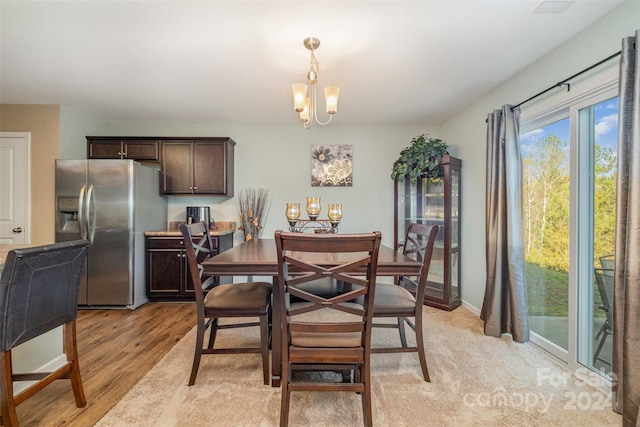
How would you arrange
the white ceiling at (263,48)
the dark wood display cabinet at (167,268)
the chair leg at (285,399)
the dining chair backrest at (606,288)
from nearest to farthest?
the chair leg at (285,399) < the white ceiling at (263,48) < the dining chair backrest at (606,288) < the dark wood display cabinet at (167,268)

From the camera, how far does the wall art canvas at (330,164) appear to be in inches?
166

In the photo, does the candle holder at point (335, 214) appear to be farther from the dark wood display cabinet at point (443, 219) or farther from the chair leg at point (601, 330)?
the chair leg at point (601, 330)

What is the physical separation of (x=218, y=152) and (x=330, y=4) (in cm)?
262

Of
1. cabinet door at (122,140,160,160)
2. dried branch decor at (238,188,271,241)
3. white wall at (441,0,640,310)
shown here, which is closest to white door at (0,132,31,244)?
cabinet door at (122,140,160,160)

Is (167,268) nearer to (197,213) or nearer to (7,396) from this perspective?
(197,213)

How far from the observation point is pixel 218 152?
3.88 m

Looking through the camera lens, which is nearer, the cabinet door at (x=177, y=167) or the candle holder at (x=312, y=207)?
the candle holder at (x=312, y=207)

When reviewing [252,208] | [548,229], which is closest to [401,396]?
[548,229]

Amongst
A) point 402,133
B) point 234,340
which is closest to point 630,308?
point 234,340

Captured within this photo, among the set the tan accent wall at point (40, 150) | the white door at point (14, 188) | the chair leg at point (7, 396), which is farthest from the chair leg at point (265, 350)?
the white door at point (14, 188)

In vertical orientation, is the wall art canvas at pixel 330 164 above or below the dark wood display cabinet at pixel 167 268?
above

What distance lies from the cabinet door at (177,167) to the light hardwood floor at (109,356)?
5.00ft

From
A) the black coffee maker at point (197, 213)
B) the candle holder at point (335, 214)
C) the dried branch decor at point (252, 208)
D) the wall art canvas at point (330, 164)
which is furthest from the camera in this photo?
the wall art canvas at point (330, 164)

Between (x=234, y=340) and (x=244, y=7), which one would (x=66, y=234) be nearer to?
(x=234, y=340)
